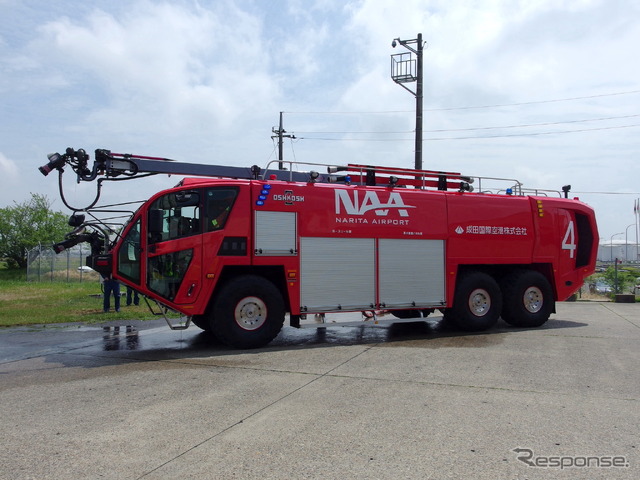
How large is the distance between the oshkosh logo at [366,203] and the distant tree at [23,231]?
36.5 m

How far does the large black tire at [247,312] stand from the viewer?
348 inches

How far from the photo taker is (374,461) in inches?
165

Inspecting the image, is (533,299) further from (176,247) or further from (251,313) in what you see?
(176,247)

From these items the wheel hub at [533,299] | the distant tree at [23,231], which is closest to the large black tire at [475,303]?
the wheel hub at [533,299]

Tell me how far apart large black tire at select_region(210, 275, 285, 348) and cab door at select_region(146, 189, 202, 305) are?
511 mm

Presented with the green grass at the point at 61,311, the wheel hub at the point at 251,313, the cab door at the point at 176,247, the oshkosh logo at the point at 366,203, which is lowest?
the green grass at the point at 61,311

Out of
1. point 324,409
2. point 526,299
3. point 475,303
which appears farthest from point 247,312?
point 526,299

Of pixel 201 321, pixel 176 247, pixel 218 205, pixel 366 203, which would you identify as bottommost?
pixel 201 321

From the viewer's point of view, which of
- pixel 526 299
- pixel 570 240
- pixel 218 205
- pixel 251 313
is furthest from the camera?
pixel 570 240

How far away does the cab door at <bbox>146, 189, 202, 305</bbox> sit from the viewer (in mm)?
8852

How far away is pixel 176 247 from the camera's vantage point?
29.2 ft

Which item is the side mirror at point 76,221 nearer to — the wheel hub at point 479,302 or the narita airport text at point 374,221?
the narita airport text at point 374,221

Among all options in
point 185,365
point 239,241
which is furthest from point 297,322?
point 185,365

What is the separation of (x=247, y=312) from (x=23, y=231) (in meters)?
38.1
